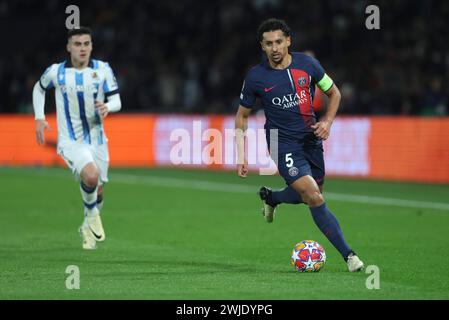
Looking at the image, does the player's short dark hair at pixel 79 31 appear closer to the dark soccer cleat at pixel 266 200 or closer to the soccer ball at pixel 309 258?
the dark soccer cleat at pixel 266 200

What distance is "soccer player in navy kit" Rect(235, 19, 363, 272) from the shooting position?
10406mm

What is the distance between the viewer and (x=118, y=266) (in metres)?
10.9

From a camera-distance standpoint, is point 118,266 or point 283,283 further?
point 118,266

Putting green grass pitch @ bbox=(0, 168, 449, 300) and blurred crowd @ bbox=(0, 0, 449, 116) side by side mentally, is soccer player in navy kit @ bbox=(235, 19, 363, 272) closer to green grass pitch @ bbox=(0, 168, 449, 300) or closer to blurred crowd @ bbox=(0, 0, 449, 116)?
green grass pitch @ bbox=(0, 168, 449, 300)

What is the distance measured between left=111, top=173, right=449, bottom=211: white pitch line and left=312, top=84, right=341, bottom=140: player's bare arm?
23.0ft

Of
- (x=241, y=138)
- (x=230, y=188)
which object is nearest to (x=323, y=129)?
(x=241, y=138)

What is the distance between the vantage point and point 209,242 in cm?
1320

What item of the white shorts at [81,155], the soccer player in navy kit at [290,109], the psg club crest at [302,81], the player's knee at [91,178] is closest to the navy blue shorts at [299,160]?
the soccer player in navy kit at [290,109]

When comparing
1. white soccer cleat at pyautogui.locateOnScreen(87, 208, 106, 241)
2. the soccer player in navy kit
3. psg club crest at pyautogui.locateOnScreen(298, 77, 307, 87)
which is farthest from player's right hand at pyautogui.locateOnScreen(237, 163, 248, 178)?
white soccer cleat at pyautogui.locateOnScreen(87, 208, 106, 241)

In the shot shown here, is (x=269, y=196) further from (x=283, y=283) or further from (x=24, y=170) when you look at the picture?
(x=24, y=170)

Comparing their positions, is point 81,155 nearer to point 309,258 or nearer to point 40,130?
point 40,130

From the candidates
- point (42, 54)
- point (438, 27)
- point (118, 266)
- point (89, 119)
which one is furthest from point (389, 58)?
point (118, 266)

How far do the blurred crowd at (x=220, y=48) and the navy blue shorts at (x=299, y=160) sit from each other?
494 inches

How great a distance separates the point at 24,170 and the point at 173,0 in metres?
8.32
